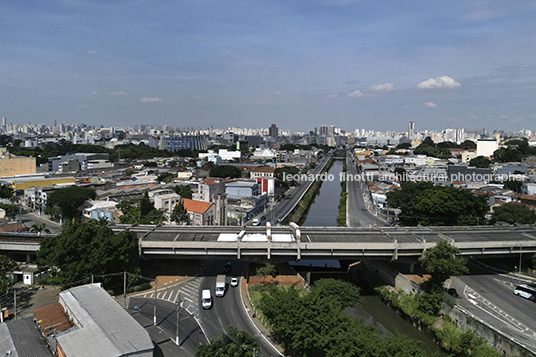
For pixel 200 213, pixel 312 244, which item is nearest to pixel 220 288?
pixel 312 244

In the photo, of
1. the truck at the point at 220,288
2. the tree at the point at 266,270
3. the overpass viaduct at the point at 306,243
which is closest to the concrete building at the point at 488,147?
the overpass viaduct at the point at 306,243

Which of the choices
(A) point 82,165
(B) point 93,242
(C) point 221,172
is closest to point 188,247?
(B) point 93,242

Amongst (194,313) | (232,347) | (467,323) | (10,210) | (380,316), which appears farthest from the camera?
(10,210)

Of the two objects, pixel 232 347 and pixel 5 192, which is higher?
pixel 5 192

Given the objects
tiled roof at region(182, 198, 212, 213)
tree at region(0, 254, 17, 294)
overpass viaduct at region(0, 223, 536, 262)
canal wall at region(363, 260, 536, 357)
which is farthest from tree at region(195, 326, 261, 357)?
tiled roof at region(182, 198, 212, 213)

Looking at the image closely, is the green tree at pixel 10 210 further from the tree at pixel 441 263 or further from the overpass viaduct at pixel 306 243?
the tree at pixel 441 263

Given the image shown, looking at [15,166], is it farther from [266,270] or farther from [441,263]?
[441,263]

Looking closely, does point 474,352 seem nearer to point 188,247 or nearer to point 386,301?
point 386,301
